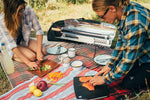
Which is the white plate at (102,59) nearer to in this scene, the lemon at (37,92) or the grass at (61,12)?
the lemon at (37,92)

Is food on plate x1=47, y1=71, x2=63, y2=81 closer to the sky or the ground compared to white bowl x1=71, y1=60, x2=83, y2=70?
closer to the ground

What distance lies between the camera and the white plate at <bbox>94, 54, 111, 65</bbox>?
3.06 metres

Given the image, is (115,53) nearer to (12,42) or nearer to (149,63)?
(149,63)

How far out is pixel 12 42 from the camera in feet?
9.62

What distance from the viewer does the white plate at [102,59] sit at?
10.0 ft

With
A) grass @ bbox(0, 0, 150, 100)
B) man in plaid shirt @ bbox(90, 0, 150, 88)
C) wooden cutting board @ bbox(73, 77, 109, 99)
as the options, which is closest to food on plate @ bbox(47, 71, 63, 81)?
wooden cutting board @ bbox(73, 77, 109, 99)

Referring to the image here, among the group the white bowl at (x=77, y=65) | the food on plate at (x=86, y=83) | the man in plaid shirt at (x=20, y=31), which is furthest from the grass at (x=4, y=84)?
the food on plate at (x=86, y=83)

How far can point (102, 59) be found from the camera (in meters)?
3.15

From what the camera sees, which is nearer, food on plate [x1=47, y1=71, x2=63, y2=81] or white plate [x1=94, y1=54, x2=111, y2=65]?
food on plate [x1=47, y1=71, x2=63, y2=81]

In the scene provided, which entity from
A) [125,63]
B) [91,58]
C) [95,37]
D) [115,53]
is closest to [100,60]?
[91,58]

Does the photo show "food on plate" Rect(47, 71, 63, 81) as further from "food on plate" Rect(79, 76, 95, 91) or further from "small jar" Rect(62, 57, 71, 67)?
"food on plate" Rect(79, 76, 95, 91)

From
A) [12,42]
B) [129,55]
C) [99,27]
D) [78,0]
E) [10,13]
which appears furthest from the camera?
[78,0]

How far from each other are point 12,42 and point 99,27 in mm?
1956

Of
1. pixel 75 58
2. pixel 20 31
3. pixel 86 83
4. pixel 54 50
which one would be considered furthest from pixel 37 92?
pixel 20 31
